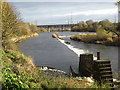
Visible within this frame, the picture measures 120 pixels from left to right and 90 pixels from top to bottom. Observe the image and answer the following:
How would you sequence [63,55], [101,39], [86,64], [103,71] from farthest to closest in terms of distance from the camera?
[101,39]
[63,55]
[86,64]
[103,71]

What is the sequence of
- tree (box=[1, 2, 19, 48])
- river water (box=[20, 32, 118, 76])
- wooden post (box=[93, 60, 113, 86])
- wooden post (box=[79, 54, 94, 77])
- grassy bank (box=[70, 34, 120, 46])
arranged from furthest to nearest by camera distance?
grassy bank (box=[70, 34, 120, 46]) < river water (box=[20, 32, 118, 76]) < tree (box=[1, 2, 19, 48]) < wooden post (box=[79, 54, 94, 77]) < wooden post (box=[93, 60, 113, 86])

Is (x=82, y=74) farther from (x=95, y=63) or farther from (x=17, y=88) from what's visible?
(x=17, y=88)

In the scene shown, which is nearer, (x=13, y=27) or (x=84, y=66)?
(x=84, y=66)

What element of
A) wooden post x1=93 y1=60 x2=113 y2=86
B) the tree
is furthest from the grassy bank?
wooden post x1=93 y1=60 x2=113 y2=86

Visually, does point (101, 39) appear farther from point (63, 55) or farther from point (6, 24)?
point (6, 24)

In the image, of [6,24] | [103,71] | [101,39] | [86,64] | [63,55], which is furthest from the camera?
[101,39]

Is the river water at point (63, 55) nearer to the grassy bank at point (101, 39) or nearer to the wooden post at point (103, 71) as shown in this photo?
the grassy bank at point (101, 39)

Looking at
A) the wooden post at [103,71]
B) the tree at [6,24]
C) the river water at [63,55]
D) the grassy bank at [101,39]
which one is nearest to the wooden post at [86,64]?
the wooden post at [103,71]

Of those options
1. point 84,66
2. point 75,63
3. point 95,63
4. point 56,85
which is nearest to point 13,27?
point 75,63

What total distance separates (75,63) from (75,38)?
2409 cm

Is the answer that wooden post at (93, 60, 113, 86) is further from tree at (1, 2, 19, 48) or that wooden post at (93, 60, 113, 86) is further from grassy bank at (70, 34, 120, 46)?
grassy bank at (70, 34, 120, 46)

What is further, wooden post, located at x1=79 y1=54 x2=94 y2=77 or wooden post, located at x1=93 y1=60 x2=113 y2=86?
wooden post, located at x1=79 y1=54 x2=94 y2=77

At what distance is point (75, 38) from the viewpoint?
131 ft

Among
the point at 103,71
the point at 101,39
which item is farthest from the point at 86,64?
the point at 101,39
